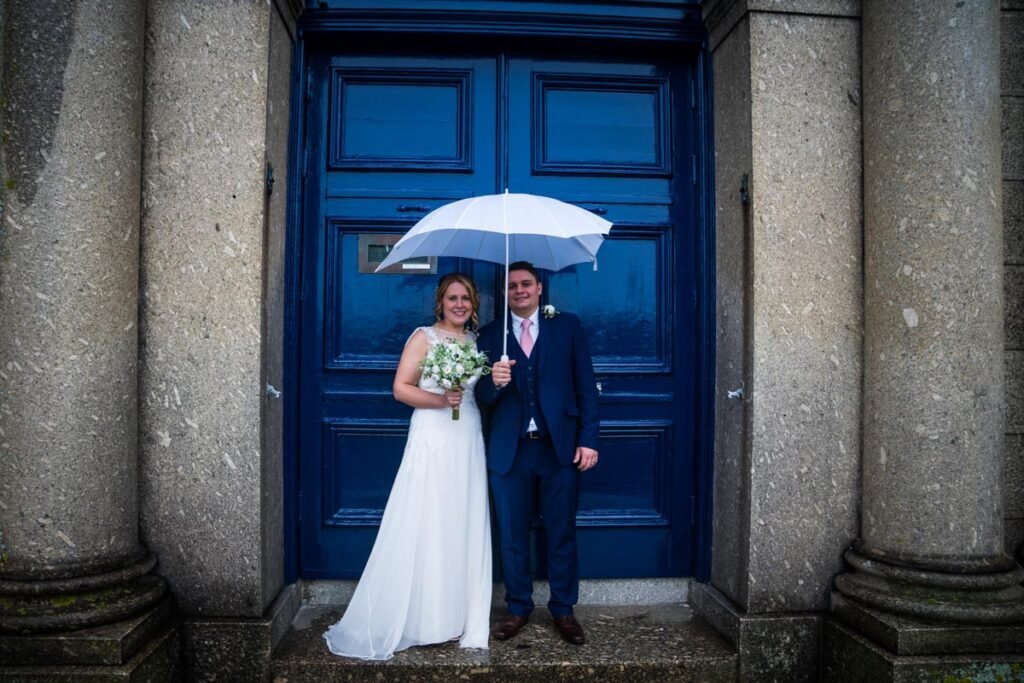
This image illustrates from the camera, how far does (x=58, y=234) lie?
321 centimetres

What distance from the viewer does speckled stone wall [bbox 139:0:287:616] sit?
359 cm

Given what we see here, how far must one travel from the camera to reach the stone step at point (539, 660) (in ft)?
11.6

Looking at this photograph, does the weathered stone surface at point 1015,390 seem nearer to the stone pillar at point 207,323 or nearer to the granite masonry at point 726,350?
the granite masonry at point 726,350

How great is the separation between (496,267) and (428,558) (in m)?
1.69

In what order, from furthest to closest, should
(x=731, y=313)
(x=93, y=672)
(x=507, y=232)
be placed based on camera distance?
(x=731, y=313)
(x=507, y=232)
(x=93, y=672)

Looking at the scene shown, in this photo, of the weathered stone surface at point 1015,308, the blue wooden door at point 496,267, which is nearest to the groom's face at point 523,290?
the blue wooden door at point 496,267

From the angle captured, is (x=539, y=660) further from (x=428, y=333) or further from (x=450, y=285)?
(x=450, y=285)

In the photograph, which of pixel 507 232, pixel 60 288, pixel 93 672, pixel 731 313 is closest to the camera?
pixel 93 672

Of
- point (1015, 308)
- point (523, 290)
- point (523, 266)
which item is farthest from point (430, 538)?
point (1015, 308)

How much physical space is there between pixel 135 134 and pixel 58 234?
62cm

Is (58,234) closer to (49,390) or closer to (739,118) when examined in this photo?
(49,390)

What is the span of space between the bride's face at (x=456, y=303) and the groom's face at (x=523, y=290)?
238mm

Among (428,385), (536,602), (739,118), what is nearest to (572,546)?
(536,602)

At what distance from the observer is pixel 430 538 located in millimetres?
3738
